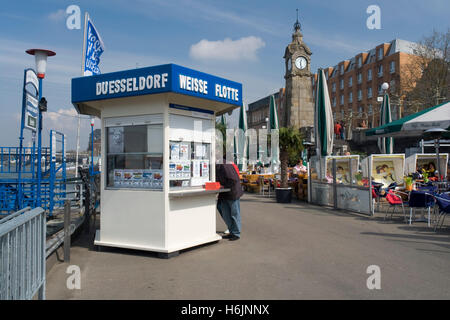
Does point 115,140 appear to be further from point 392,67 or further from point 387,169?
point 392,67

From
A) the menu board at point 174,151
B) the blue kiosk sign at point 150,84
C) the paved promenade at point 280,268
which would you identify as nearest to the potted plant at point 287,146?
the paved promenade at point 280,268

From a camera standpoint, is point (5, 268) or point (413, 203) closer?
point (5, 268)

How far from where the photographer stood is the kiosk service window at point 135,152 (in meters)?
6.61

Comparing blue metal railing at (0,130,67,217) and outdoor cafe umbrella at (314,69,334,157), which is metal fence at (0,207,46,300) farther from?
outdoor cafe umbrella at (314,69,334,157)

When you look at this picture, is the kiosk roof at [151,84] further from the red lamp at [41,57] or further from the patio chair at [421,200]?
the patio chair at [421,200]

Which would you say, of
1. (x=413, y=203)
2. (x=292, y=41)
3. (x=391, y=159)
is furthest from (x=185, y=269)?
(x=292, y=41)

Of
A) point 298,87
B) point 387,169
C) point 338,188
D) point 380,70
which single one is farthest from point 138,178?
point 380,70

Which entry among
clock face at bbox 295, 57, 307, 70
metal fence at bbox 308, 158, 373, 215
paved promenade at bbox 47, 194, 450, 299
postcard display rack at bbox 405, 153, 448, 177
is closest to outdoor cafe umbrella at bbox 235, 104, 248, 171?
clock face at bbox 295, 57, 307, 70

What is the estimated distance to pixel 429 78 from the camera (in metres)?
31.4

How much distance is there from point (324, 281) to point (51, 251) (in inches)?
162

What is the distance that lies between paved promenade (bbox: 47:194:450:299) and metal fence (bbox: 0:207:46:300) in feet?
3.10

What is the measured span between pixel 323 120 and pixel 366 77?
55.7 meters

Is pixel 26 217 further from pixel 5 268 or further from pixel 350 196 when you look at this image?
pixel 350 196
